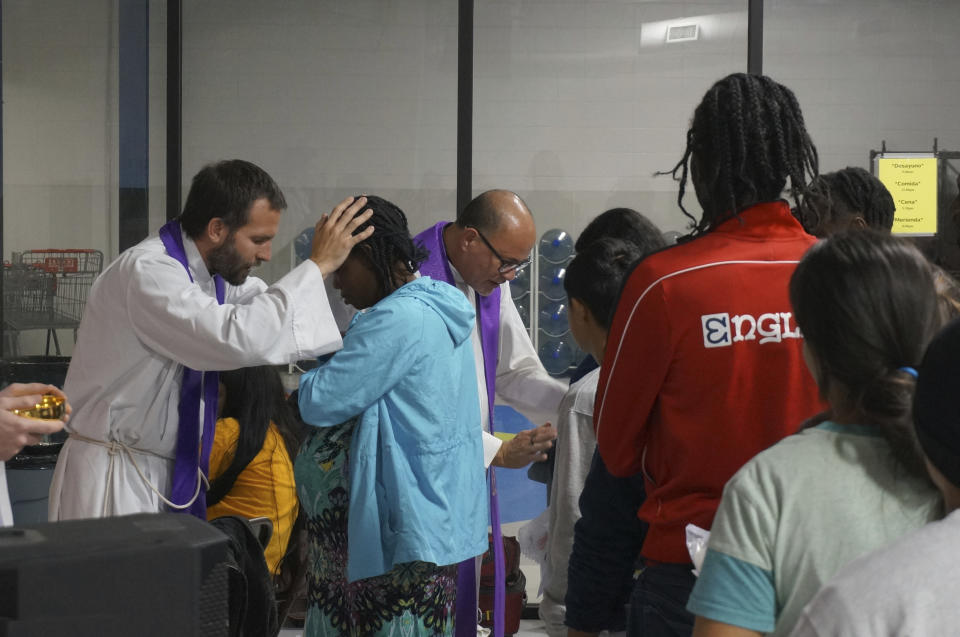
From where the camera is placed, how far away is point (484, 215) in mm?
2844

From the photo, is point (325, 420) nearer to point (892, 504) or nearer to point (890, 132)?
point (892, 504)

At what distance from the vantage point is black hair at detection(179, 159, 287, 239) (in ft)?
7.80

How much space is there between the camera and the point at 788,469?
1021 mm

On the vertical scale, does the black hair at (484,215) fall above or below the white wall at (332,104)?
below

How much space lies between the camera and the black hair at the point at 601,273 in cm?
209

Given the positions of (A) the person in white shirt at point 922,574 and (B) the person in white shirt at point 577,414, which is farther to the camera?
(B) the person in white shirt at point 577,414

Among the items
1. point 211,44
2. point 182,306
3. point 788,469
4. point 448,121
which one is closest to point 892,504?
point 788,469

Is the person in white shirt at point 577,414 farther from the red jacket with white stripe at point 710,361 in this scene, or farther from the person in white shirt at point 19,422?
the person in white shirt at point 19,422

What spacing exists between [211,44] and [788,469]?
433cm

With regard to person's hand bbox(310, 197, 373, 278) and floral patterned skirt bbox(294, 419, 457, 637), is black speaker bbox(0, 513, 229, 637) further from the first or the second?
person's hand bbox(310, 197, 373, 278)

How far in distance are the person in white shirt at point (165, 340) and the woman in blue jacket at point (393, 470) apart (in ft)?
0.73

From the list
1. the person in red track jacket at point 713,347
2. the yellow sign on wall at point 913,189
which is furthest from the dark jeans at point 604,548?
the yellow sign on wall at point 913,189

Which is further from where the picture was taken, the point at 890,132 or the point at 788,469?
the point at 890,132

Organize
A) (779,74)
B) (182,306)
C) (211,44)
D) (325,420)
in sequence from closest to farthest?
1. (325,420)
2. (182,306)
3. (211,44)
4. (779,74)
